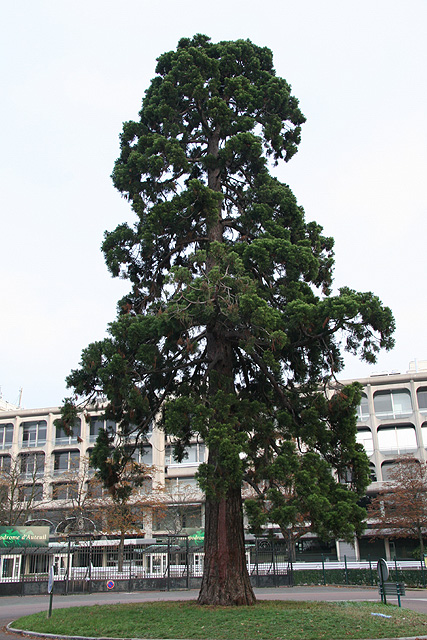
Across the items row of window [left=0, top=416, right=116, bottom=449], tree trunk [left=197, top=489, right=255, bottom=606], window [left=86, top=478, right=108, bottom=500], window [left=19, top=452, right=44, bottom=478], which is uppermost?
row of window [left=0, top=416, right=116, bottom=449]

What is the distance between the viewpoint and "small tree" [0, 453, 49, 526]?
1662 inches

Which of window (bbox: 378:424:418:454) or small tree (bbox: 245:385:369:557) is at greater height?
window (bbox: 378:424:418:454)

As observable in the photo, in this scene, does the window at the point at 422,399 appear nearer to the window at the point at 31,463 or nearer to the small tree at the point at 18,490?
the small tree at the point at 18,490

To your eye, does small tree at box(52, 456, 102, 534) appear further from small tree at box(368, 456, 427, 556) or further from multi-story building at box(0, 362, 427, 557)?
small tree at box(368, 456, 427, 556)

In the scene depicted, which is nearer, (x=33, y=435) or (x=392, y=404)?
(x=392, y=404)

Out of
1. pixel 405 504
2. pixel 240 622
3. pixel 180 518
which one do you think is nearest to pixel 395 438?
pixel 405 504

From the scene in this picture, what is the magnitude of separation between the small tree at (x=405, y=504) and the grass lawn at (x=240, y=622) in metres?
28.5

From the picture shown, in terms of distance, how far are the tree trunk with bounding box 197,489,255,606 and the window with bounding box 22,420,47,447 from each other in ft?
170

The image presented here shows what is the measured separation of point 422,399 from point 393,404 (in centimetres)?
266

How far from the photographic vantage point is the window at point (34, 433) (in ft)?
206

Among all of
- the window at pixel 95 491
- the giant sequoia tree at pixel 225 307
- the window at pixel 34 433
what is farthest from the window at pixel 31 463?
the giant sequoia tree at pixel 225 307

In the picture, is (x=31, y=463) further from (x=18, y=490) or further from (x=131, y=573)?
(x=131, y=573)

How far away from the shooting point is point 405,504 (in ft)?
134

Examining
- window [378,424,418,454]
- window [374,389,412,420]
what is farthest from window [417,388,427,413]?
window [378,424,418,454]
